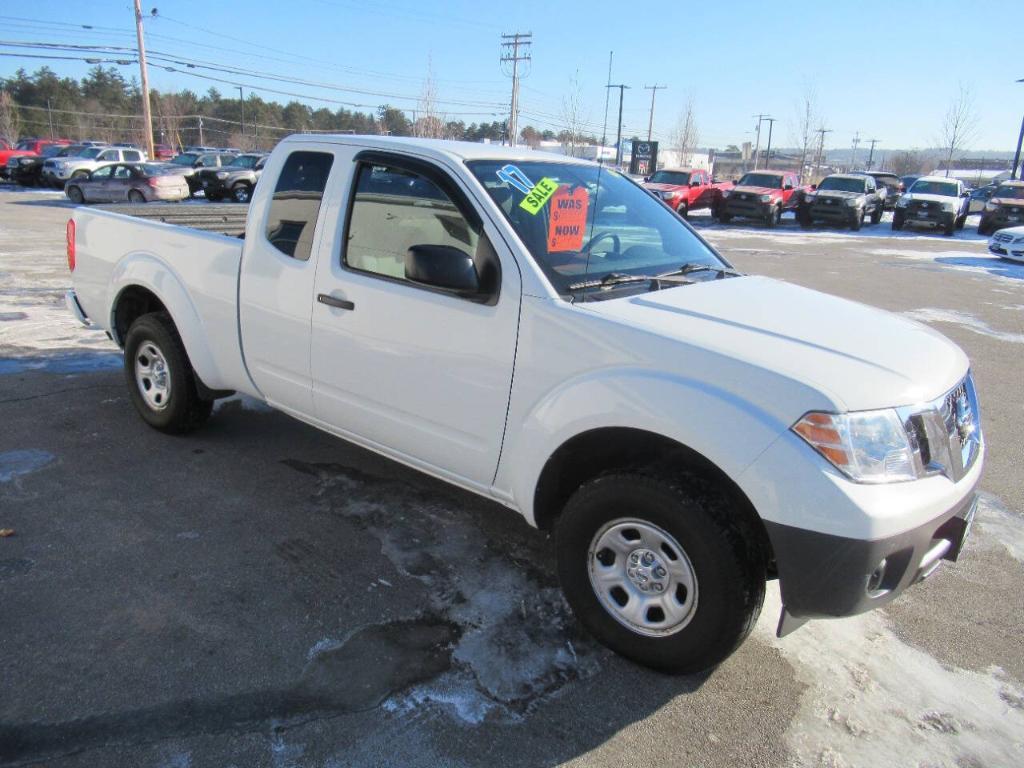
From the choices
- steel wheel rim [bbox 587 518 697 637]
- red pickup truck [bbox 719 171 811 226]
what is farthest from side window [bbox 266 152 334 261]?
red pickup truck [bbox 719 171 811 226]

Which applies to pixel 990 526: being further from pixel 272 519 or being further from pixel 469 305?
pixel 272 519

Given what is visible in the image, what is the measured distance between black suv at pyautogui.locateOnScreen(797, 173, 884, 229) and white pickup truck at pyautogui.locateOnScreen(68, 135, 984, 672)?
25.0m

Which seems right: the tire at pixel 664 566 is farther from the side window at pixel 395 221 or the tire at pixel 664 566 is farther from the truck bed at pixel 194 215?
the truck bed at pixel 194 215

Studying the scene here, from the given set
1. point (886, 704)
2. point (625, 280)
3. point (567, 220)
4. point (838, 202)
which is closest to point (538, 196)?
point (567, 220)

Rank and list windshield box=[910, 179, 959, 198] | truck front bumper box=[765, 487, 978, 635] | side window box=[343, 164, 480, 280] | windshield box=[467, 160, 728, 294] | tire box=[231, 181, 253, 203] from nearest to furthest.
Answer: truck front bumper box=[765, 487, 978, 635] < windshield box=[467, 160, 728, 294] < side window box=[343, 164, 480, 280] < windshield box=[910, 179, 959, 198] < tire box=[231, 181, 253, 203]

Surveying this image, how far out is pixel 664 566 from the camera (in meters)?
2.71

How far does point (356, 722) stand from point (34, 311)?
309 inches

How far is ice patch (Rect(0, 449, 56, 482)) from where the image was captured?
14.1ft

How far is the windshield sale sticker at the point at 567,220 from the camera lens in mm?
3160

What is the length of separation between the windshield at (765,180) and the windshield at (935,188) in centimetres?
469

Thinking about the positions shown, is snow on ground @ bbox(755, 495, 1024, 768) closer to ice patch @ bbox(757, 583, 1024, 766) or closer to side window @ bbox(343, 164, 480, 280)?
ice patch @ bbox(757, 583, 1024, 766)

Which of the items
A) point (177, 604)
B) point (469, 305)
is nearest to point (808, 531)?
point (469, 305)

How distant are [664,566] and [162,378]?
3.57 m

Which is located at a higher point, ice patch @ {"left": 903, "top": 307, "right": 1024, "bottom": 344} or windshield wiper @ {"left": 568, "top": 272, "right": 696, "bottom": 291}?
windshield wiper @ {"left": 568, "top": 272, "right": 696, "bottom": 291}
